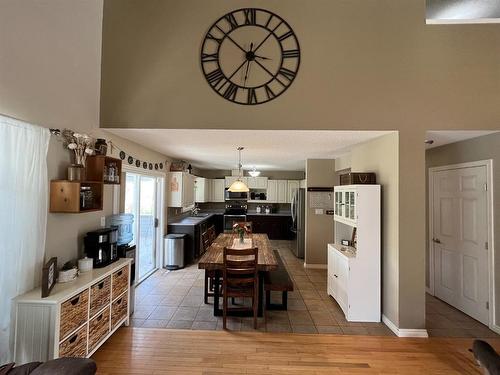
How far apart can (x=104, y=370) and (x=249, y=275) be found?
1.65 m

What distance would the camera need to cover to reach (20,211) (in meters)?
1.97

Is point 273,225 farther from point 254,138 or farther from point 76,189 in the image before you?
point 76,189

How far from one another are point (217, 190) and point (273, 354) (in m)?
6.43

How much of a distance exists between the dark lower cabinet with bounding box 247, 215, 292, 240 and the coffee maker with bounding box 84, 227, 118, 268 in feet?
18.3

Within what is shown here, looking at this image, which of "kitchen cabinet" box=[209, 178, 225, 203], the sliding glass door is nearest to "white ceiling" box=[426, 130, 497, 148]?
the sliding glass door

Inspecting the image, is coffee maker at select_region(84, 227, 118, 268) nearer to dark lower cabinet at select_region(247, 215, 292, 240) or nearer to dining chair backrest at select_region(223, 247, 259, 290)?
dining chair backrest at select_region(223, 247, 259, 290)

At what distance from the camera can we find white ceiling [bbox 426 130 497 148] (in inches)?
117

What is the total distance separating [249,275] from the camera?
300 cm

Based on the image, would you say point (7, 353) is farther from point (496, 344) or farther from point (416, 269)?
point (496, 344)

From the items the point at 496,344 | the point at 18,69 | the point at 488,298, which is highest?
the point at 18,69

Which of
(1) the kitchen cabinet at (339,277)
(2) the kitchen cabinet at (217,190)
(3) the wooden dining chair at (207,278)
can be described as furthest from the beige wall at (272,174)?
(1) the kitchen cabinet at (339,277)

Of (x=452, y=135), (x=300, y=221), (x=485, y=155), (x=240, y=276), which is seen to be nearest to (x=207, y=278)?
(x=240, y=276)

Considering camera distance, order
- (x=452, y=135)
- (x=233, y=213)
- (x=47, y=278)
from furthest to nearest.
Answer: (x=233, y=213) → (x=452, y=135) → (x=47, y=278)

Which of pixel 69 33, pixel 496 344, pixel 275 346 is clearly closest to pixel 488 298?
pixel 496 344
